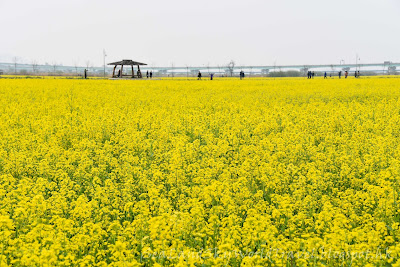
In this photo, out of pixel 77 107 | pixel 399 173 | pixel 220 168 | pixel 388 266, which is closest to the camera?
pixel 388 266

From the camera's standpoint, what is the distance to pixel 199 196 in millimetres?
6707

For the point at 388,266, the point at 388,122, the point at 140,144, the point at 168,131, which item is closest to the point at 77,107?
the point at 168,131

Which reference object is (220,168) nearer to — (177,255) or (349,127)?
(177,255)

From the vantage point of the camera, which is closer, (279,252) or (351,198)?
(279,252)

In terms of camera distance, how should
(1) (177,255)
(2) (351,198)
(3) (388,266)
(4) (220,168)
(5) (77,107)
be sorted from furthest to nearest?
(5) (77,107) → (4) (220,168) → (2) (351,198) → (3) (388,266) → (1) (177,255)

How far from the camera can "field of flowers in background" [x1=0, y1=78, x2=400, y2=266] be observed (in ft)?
15.1

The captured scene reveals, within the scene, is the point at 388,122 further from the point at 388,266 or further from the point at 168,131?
the point at 388,266

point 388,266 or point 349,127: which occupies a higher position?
point 349,127

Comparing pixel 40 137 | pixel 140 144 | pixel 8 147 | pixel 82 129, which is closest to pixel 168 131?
pixel 140 144

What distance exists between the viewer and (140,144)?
435 inches

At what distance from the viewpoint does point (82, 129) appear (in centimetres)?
1316

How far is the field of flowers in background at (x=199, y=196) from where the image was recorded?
461 cm

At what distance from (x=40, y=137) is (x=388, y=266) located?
11.0 meters

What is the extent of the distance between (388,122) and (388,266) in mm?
10946
